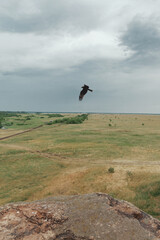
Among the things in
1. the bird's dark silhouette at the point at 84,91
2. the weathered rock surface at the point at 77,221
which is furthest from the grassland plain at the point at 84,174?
the bird's dark silhouette at the point at 84,91

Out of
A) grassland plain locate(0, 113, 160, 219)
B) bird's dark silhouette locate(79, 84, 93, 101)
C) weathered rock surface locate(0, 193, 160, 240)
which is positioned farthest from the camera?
grassland plain locate(0, 113, 160, 219)

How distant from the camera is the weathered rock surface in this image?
469 cm

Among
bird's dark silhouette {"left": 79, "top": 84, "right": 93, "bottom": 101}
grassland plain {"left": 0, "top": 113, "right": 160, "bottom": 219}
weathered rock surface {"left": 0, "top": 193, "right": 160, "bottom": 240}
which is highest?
bird's dark silhouette {"left": 79, "top": 84, "right": 93, "bottom": 101}

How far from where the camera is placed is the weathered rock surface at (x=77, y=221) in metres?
4.69

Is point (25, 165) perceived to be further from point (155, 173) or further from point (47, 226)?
point (47, 226)

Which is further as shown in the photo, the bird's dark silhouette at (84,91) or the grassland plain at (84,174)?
the grassland plain at (84,174)

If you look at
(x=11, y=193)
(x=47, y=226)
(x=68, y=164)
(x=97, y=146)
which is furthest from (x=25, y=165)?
(x=47, y=226)

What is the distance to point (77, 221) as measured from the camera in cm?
514

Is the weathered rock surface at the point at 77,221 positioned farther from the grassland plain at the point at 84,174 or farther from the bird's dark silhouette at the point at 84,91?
the grassland plain at the point at 84,174

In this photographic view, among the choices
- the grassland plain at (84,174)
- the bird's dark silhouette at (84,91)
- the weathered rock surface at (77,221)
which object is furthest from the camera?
the grassland plain at (84,174)

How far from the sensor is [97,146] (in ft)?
108

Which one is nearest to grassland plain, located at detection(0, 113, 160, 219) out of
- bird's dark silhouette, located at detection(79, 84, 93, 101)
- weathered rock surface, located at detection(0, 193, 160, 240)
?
weathered rock surface, located at detection(0, 193, 160, 240)

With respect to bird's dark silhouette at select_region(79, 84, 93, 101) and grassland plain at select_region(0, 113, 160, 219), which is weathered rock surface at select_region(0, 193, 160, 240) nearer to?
bird's dark silhouette at select_region(79, 84, 93, 101)

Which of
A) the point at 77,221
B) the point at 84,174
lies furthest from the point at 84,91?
the point at 84,174
